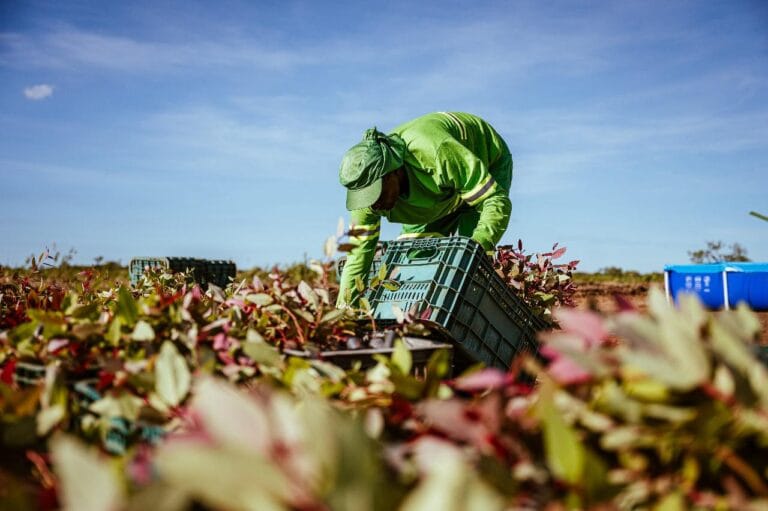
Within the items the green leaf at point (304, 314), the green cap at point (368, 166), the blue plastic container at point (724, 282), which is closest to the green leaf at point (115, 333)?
the green leaf at point (304, 314)

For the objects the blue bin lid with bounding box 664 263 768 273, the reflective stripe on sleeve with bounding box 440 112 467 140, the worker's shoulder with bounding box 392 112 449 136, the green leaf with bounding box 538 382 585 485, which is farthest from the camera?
the blue bin lid with bounding box 664 263 768 273

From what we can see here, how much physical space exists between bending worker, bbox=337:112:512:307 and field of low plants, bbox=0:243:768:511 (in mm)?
1798

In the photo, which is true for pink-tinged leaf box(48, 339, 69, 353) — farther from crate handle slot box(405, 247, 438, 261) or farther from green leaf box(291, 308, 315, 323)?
crate handle slot box(405, 247, 438, 261)

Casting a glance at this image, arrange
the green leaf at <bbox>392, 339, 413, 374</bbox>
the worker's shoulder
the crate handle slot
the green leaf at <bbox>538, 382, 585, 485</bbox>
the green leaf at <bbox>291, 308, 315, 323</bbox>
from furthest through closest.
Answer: the worker's shoulder
the crate handle slot
the green leaf at <bbox>291, 308, 315, 323</bbox>
the green leaf at <bbox>392, 339, 413, 374</bbox>
the green leaf at <bbox>538, 382, 585, 485</bbox>

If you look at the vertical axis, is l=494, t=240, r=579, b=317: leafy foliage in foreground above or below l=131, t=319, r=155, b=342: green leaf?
above

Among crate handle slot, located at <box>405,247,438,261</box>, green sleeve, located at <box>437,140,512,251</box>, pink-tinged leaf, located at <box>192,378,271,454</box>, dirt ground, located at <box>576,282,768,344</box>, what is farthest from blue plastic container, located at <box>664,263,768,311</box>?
pink-tinged leaf, located at <box>192,378,271,454</box>

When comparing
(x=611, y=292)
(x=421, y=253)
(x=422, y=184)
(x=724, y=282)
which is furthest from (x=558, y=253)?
(x=611, y=292)

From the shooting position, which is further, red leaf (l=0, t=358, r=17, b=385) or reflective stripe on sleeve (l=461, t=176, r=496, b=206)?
reflective stripe on sleeve (l=461, t=176, r=496, b=206)

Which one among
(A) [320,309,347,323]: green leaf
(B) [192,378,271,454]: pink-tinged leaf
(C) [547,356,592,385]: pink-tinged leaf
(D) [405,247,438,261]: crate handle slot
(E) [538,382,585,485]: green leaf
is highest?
(D) [405,247,438,261]: crate handle slot

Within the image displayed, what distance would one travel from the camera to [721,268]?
975 cm

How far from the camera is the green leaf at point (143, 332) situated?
143cm

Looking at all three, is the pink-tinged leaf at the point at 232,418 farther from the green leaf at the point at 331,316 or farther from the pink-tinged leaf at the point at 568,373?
the green leaf at the point at 331,316

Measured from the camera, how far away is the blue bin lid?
31.2 feet

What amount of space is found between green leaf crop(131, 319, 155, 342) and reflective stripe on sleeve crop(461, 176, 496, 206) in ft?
8.71
